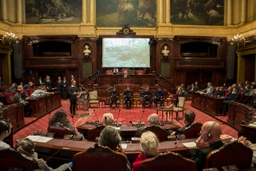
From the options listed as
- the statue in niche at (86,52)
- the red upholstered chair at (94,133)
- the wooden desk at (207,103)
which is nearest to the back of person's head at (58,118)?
the red upholstered chair at (94,133)

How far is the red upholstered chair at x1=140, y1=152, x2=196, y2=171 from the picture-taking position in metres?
2.33

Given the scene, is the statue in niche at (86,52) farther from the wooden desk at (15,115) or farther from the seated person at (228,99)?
the seated person at (228,99)

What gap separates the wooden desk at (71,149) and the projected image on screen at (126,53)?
1421cm

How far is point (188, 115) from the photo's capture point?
466 cm

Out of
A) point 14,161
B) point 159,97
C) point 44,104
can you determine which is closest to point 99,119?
point 44,104

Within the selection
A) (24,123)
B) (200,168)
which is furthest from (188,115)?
(24,123)

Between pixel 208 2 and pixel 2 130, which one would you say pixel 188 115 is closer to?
pixel 2 130

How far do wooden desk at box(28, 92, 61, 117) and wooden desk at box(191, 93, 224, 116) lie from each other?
707cm

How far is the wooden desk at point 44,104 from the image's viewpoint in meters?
9.42

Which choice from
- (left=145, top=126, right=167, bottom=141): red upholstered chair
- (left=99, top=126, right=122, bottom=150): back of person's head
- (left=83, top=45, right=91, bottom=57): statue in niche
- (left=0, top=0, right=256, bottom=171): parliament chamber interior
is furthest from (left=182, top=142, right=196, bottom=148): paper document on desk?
(left=83, top=45, right=91, bottom=57): statue in niche

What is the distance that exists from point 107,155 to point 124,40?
51.2 ft

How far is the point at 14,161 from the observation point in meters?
2.61

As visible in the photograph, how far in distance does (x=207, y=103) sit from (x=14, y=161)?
31.1 feet

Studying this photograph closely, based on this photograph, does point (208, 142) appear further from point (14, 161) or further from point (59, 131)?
point (59, 131)
